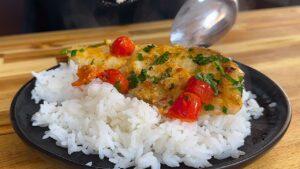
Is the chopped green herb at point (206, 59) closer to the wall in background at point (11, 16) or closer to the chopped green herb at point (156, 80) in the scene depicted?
the chopped green herb at point (156, 80)

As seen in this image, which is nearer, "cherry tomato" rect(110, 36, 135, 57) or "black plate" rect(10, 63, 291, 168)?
"black plate" rect(10, 63, 291, 168)

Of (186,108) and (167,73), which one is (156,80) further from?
(186,108)

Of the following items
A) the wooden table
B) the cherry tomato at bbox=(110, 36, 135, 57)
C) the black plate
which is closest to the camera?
the black plate

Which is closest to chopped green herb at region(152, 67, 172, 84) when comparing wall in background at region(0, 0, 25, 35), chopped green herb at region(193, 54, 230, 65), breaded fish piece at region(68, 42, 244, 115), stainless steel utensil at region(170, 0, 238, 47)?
breaded fish piece at region(68, 42, 244, 115)

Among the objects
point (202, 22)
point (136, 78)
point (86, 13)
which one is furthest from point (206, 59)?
point (86, 13)

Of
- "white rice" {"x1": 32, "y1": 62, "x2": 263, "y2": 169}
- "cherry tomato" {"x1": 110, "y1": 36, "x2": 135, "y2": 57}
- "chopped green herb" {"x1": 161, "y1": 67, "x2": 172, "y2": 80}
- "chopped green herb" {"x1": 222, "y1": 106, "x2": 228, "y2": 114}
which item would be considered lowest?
"white rice" {"x1": 32, "y1": 62, "x2": 263, "y2": 169}

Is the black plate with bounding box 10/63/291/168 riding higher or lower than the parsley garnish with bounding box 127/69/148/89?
lower

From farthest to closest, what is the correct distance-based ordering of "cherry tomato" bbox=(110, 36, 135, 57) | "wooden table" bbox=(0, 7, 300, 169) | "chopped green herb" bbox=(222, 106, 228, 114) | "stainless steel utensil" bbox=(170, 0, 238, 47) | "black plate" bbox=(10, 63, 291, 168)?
"stainless steel utensil" bbox=(170, 0, 238, 47)
"cherry tomato" bbox=(110, 36, 135, 57)
"wooden table" bbox=(0, 7, 300, 169)
"chopped green herb" bbox=(222, 106, 228, 114)
"black plate" bbox=(10, 63, 291, 168)

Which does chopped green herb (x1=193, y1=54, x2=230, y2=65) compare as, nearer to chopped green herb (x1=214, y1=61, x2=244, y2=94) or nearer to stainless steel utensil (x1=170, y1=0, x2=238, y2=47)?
chopped green herb (x1=214, y1=61, x2=244, y2=94)
